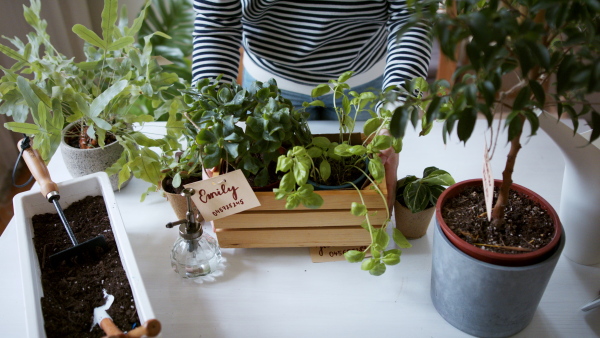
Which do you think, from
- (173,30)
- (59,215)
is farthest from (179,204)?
(173,30)

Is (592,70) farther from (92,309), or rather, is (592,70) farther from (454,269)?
(92,309)

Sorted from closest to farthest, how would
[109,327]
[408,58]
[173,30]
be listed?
A: [109,327], [408,58], [173,30]

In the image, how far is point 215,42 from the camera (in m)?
1.19

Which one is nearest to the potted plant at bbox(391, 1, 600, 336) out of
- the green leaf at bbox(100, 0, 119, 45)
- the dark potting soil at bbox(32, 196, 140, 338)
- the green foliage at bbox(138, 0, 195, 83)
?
the dark potting soil at bbox(32, 196, 140, 338)

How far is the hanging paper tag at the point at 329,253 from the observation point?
3.02 feet

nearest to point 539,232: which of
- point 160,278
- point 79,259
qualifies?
point 160,278

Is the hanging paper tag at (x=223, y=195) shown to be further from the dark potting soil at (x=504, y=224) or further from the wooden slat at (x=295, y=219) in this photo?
the dark potting soil at (x=504, y=224)

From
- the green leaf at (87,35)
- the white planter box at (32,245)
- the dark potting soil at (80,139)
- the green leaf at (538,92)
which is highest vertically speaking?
the green leaf at (87,35)

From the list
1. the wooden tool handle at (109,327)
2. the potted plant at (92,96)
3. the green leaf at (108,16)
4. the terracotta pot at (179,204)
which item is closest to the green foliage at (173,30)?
the potted plant at (92,96)

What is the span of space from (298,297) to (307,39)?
75 centimetres

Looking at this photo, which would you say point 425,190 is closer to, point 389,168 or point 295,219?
point 389,168

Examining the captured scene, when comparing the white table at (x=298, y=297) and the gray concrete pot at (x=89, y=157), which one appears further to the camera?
the gray concrete pot at (x=89, y=157)

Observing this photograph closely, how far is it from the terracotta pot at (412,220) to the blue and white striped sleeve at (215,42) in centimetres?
59

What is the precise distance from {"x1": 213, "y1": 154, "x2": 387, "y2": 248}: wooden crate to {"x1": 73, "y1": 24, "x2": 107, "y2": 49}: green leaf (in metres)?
0.46
